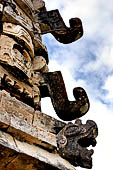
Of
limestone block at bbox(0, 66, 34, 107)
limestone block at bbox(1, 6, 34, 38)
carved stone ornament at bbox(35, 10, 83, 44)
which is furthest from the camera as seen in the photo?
carved stone ornament at bbox(35, 10, 83, 44)

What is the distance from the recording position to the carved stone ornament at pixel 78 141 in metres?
2.56

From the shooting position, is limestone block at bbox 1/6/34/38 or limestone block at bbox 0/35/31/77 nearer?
limestone block at bbox 0/35/31/77

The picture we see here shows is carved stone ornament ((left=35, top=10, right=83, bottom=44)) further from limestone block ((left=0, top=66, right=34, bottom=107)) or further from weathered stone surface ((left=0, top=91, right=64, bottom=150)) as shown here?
weathered stone surface ((left=0, top=91, right=64, bottom=150))

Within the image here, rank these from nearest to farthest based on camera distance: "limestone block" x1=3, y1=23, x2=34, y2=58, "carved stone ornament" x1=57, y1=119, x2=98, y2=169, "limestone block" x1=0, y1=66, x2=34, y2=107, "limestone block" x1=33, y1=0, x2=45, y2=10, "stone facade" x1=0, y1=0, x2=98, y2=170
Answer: "stone facade" x1=0, y1=0, x2=98, y2=170 → "carved stone ornament" x1=57, y1=119, x2=98, y2=169 → "limestone block" x1=0, y1=66, x2=34, y2=107 → "limestone block" x1=3, y1=23, x2=34, y2=58 → "limestone block" x1=33, y1=0, x2=45, y2=10

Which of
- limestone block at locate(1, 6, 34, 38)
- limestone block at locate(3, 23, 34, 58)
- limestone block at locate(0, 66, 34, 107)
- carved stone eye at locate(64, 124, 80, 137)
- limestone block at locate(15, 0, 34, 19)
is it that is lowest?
carved stone eye at locate(64, 124, 80, 137)

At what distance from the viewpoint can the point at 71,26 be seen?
3.93m

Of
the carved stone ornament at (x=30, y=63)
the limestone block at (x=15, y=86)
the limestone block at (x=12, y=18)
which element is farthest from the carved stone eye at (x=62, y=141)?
the limestone block at (x=12, y=18)

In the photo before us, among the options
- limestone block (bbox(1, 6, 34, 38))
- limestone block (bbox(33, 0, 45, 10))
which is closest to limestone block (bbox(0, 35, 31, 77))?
limestone block (bbox(1, 6, 34, 38))

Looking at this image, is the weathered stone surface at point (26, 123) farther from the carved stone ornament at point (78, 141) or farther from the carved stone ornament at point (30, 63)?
the carved stone ornament at point (30, 63)

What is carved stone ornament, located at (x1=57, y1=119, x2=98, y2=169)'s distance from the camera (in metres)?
2.56

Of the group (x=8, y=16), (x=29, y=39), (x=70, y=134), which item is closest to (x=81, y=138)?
(x=70, y=134)

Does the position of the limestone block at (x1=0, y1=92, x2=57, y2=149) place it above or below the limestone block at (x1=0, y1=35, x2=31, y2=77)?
below

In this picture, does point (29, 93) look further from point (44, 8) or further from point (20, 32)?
point (44, 8)

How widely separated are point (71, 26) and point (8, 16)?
877 mm
